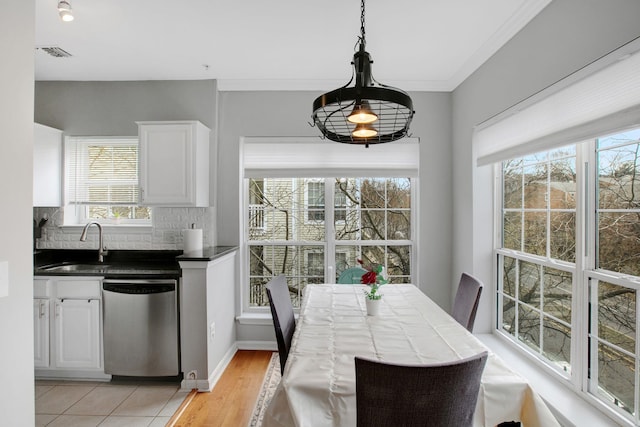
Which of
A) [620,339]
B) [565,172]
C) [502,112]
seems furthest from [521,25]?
[620,339]

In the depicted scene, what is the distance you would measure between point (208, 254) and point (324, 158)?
1.48 m

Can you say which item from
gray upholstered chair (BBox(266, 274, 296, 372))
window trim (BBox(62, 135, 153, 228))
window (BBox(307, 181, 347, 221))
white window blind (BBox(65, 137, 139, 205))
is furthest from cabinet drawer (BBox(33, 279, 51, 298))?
window (BBox(307, 181, 347, 221))

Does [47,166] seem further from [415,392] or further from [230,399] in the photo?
[415,392]

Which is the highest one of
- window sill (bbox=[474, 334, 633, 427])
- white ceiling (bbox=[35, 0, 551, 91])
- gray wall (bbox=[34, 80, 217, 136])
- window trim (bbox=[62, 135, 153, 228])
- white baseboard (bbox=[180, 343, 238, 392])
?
white ceiling (bbox=[35, 0, 551, 91])

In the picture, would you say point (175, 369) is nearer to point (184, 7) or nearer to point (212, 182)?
point (212, 182)

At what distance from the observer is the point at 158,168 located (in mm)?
2941

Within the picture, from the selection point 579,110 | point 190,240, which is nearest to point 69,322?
point 190,240

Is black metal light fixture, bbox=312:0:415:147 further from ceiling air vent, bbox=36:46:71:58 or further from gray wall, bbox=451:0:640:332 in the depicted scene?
ceiling air vent, bbox=36:46:71:58

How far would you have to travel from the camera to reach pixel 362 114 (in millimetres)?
1416

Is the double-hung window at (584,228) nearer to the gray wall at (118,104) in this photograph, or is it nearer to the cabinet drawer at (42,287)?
the gray wall at (118,104)

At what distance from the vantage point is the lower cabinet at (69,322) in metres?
2.66

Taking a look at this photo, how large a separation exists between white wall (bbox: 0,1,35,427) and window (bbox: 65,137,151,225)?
2.19 m

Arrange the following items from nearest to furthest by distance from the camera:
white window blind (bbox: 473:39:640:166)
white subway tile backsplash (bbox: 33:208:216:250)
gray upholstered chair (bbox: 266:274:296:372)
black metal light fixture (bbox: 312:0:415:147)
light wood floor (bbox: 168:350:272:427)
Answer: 1. black metal light fixture (bbox: 312:0:415:147)
2. white window blind (bbox: 473:39:640:166)
3. gray upholstered chair (bbox: 266:274:296:372)
4. light wood floor (bbox: 168:350:272:427)
5. white subway tile backsplash (bbox: 33:208:216:250)

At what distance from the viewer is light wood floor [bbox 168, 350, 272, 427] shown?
2.22 meters
